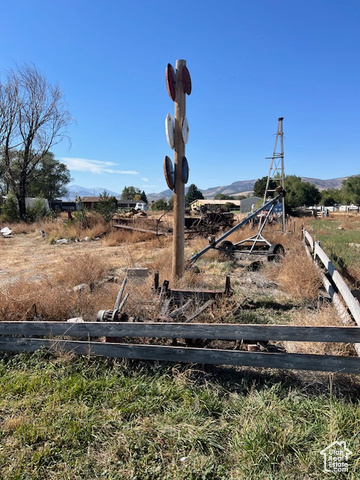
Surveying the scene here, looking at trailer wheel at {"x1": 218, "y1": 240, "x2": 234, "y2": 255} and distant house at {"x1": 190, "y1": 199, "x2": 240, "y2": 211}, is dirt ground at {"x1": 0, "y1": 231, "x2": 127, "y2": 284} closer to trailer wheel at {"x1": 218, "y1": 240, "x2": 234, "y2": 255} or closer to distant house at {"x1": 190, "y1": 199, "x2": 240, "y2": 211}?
trailer wheel at {"x1": 218, "y1": 240, "x2": 234, "y2": 255}

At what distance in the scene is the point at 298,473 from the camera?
5.89 feet

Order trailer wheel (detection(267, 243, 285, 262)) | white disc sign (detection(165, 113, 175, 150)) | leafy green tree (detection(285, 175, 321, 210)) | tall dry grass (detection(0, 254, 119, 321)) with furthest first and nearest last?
leafy green tree (detection(285, 175, 321, 210)) → trailer wheel (detection(267, 243, 285, 262)) → white disc sign (detection(165, 113, 175, 150)) → tall dry grass (detection(0, 254, 119, 321))

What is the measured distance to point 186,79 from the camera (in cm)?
487

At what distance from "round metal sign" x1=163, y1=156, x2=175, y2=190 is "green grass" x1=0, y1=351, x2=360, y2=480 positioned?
2.90 m

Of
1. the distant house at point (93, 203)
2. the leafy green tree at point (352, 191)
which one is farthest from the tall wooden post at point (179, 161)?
the leafy green tree at point (352, 191)

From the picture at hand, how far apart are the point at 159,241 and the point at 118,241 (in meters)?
2.00

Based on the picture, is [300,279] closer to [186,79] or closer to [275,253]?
[275,253]

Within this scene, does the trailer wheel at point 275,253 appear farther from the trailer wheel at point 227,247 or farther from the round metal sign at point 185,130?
the round metal sign at point 185,130

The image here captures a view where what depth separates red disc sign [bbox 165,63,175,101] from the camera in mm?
4594

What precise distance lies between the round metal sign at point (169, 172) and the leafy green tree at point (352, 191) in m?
75.7

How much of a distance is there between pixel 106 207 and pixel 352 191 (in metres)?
74.4

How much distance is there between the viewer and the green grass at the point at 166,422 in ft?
6.09

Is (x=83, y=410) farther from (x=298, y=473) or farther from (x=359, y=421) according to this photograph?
(x=359, y=421)

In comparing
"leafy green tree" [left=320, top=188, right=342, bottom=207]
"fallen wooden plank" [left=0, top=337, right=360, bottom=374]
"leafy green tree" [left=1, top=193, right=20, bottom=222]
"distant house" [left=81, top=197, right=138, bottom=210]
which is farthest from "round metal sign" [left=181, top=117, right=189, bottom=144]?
"leafy green tree" [left=320, top=188, right=342, bottom=207]
